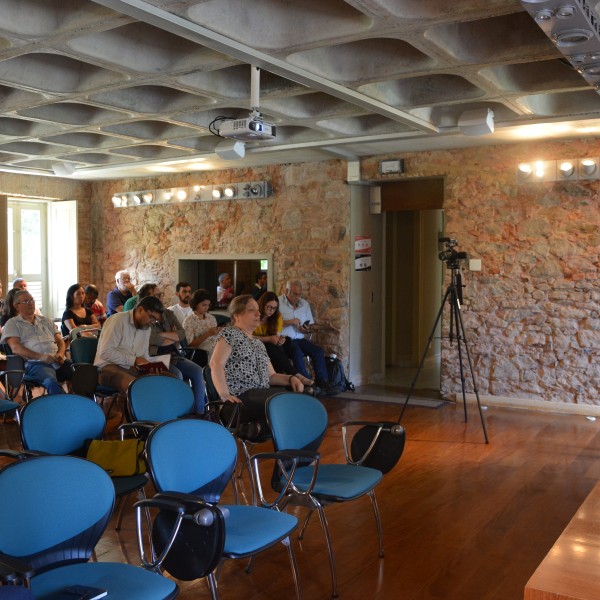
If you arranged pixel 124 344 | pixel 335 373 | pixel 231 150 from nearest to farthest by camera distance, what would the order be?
pixel 124 344 < pixel 231 150 < pixel 335 373

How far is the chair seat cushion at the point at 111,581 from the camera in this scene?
2512 mm

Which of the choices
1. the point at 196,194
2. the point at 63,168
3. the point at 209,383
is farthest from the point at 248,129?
the point at 63,168

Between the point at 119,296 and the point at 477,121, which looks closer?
the point at 477,121

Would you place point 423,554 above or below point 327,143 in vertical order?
below

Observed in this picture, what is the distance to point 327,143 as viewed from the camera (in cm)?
807

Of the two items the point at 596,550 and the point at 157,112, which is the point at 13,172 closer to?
the point at 157,112

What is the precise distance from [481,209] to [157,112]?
381 centimetres

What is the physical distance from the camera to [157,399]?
465cm

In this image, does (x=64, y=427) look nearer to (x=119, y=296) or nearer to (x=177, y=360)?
(x=177, y=360)

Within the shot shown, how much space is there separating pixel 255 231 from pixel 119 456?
253 inches

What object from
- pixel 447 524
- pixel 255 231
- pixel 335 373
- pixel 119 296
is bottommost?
pixel 447 524

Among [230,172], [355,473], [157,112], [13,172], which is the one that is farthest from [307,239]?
[355,473]

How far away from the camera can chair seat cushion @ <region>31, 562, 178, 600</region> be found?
251 cm

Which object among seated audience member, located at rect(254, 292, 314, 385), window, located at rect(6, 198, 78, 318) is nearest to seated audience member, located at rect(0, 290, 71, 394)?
Answer: seated audience member, located at rect(254, 292, 314, 385)
